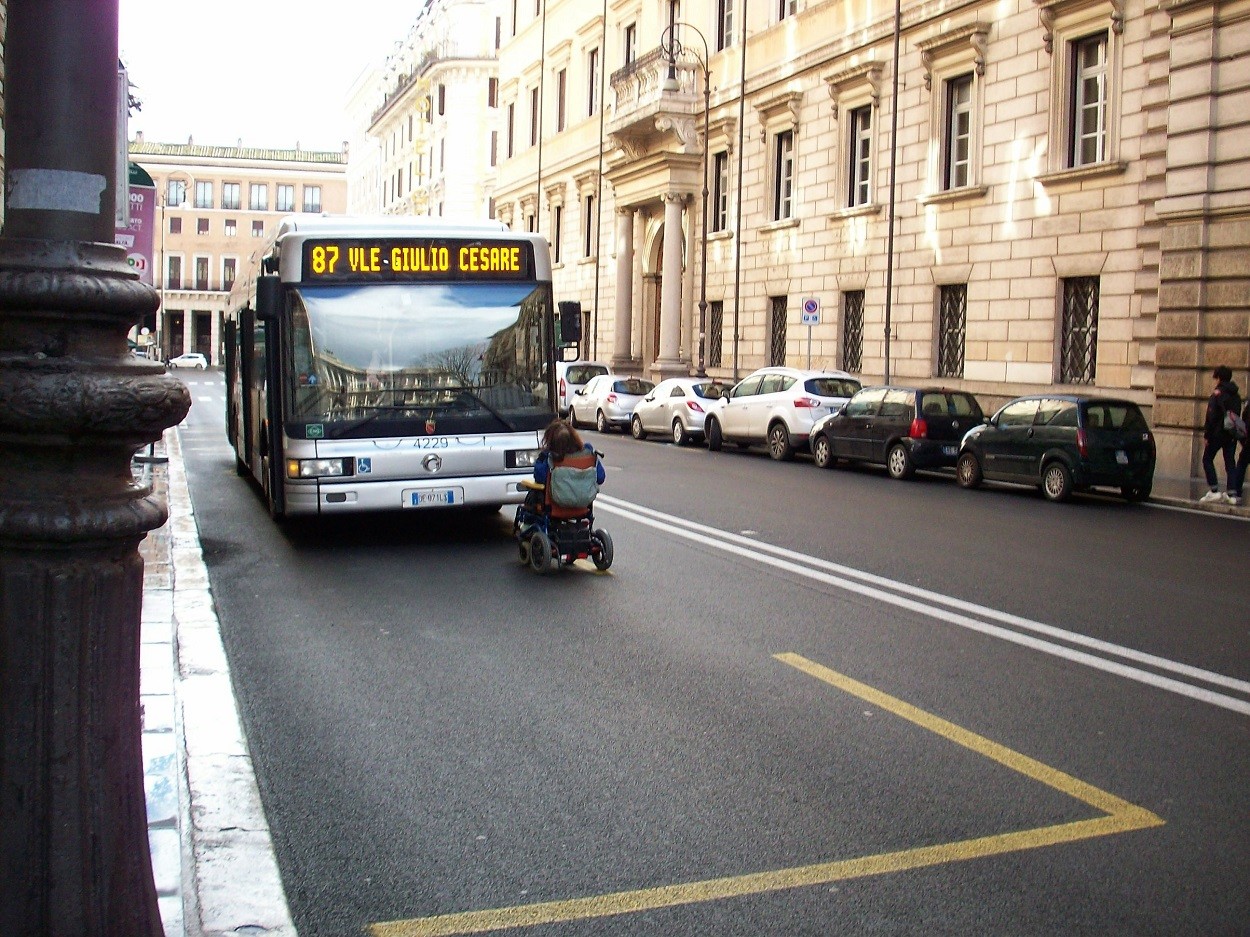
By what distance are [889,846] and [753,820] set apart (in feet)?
1.70

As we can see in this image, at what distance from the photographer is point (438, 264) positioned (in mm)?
12305

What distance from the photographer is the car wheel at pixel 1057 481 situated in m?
18.4

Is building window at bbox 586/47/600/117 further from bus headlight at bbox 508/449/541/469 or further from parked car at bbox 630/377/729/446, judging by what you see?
bus headlight at bbox 508/449/541/469

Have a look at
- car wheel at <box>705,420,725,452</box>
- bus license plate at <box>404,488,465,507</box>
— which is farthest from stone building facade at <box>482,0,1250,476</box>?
bus license plate at <box>404,488,465,507</box>

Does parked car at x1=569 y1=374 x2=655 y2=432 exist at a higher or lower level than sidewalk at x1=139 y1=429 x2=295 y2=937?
higher

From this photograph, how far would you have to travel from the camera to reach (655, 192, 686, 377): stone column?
40625 mm

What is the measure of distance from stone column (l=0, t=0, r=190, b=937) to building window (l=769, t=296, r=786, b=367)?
1308 inches

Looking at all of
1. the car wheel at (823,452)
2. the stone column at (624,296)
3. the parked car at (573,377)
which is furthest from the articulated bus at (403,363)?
the stone column at (624,296)

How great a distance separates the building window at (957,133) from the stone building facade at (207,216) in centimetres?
8469

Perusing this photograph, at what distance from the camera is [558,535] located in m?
11.0

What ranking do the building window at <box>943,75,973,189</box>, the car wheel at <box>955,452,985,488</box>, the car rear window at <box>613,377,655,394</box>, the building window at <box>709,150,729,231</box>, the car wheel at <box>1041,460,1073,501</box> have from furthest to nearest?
1. the building window at <box>709,150,729,231</box>
2. the car rear window at <box>613,377,655,394</box>
3. the building window at <box>943,75,973,189</box>
4. the car wheel at <box>955,452,985,488</box>
5. the car wheel at <box>1041,460,1073,501</box>

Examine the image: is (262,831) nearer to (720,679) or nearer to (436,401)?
(720,679)

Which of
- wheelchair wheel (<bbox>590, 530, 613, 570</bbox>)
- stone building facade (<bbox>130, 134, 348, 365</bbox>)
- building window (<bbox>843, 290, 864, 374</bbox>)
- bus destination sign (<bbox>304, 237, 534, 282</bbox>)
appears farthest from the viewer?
stone building facade (<bbox>130, 134, 348, 365</bbox>)

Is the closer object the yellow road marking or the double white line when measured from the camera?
the yellow road marking
